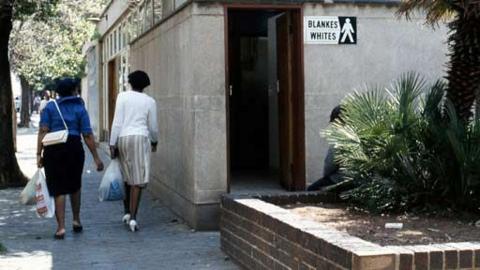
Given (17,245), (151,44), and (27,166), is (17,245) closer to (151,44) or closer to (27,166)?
(151,44)

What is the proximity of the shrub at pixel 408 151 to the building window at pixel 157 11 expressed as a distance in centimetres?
491

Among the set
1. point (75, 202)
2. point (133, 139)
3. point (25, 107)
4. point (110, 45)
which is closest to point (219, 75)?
point (133, 139)

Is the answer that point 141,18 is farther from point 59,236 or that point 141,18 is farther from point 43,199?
point 59,236

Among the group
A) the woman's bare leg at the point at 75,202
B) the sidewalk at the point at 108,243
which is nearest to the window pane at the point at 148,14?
the sidewalk at the point at 108,243

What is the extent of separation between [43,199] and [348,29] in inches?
160

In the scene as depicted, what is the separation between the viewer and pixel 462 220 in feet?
19.8

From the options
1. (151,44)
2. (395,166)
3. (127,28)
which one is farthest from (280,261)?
(127,28)

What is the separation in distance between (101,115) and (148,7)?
11.5 meters

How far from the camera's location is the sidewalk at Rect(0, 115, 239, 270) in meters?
7.08

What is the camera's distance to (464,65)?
639 cm

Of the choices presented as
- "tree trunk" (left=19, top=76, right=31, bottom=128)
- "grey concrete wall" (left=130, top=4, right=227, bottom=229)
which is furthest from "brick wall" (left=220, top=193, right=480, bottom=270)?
"tree trunk" (left=19, top=76, right=31, bottom=128)

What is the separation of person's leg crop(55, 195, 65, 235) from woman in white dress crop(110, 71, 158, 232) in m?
0.80

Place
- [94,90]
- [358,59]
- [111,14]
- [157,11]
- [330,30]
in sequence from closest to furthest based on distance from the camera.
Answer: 1. [330,30]
2. [358,59]
3. [157,11]
4. [111,14]
5. [94,90]

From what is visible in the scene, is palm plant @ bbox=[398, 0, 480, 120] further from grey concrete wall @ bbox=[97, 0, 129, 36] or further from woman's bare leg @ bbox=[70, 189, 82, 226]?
grey concrete wall @ bbox=[97, 0, 129, 36]
